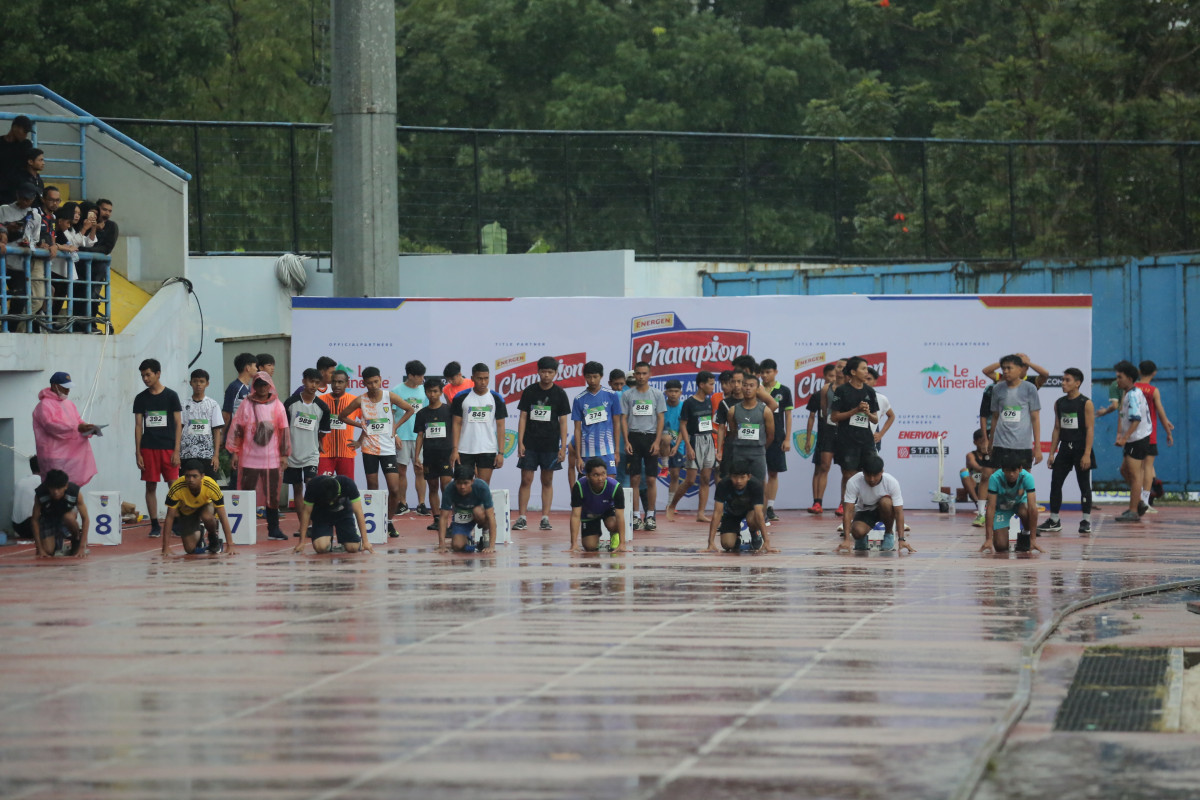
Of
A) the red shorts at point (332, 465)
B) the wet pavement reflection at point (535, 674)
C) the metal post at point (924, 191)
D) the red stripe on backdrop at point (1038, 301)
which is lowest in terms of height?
the wet pavement reflection at point (535, 674)

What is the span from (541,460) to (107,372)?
540 centimetres

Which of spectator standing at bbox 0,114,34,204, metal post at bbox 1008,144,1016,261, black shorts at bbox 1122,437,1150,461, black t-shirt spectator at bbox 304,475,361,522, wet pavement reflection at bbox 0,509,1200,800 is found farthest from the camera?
metal post at bbox 1008,144,1016,261

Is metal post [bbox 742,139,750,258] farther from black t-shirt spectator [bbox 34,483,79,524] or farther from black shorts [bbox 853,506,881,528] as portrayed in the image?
black t-shirt spectator [bbox 34,483,79,524]

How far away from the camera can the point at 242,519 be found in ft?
55.3

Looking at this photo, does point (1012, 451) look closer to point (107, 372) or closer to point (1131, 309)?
point (1131, 309)

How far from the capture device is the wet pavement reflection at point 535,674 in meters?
6.88

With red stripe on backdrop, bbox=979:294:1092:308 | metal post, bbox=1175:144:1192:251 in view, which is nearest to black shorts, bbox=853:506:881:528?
red stripe on backdrop, bbox=979:294:1092:308

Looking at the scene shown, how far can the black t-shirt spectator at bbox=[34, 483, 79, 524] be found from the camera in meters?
15.7

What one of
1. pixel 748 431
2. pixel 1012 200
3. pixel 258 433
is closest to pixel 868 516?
pixel 748 431

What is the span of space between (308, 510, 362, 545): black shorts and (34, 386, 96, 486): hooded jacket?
300 cm

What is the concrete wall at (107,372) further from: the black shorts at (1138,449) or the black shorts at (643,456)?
the black shorts at (1138,449)

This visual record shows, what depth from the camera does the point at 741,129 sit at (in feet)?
144

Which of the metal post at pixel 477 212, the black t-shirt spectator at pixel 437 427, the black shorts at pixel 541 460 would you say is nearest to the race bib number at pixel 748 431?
the black shorts at pixel 541 460

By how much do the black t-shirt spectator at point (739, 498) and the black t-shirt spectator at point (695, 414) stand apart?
3.38 m
